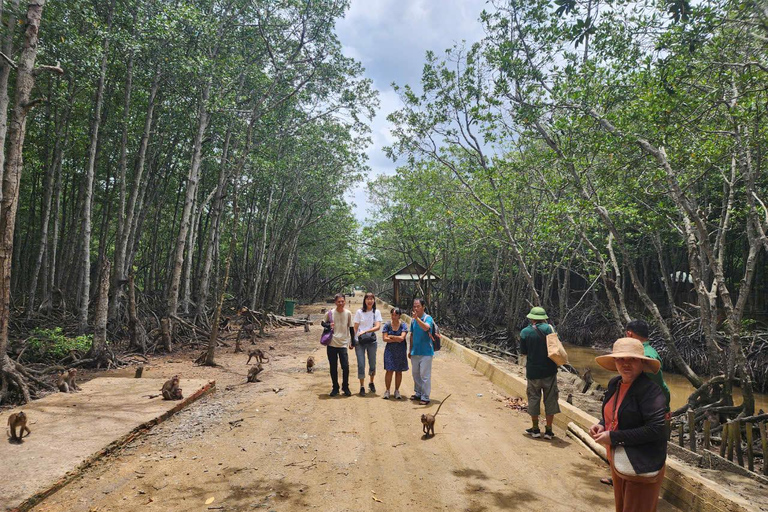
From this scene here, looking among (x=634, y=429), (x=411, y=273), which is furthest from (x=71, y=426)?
(x=411, y=273)

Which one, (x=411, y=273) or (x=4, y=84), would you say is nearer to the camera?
(x=4, y=84)

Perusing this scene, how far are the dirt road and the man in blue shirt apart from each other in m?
0.35

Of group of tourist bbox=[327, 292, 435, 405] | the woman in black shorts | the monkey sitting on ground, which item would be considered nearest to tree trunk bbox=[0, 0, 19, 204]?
the monkey sitting on ground

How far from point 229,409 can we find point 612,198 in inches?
380

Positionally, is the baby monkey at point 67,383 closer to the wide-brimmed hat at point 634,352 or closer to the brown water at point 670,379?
the wide-brimmed hat at point 634,352

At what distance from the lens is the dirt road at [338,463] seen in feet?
12.1

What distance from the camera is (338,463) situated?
14.6ft

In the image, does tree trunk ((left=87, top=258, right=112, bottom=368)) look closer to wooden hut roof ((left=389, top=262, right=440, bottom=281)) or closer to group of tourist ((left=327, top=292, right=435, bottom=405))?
group of tourist ((left=327, top=292, right=435, bottom=405))

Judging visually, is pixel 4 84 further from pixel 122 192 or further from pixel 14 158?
pixel 122 192

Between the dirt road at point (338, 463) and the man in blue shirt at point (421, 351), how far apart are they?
0.35m

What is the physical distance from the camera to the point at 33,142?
48.5 feet

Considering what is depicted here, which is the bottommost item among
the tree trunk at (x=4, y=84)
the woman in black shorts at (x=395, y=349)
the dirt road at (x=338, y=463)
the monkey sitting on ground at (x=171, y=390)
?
the dirt road at (x=338, y=463)

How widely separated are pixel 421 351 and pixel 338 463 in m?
2.58

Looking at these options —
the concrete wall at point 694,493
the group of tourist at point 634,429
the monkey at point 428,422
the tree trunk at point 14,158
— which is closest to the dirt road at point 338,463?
the monkey at point 428,422
